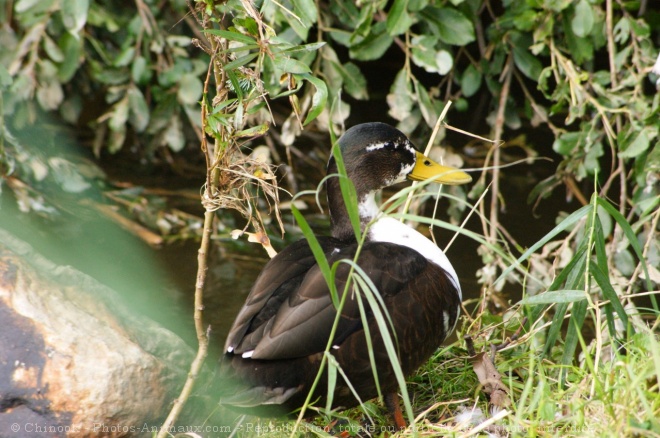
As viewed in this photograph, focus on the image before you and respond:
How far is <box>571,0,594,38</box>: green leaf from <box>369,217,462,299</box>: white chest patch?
120cm

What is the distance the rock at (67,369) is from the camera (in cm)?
237

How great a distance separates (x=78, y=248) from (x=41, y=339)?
2441 millimetres

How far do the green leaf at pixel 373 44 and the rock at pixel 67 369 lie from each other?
66.8 inches

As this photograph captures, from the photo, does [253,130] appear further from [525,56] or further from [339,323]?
[525,56]

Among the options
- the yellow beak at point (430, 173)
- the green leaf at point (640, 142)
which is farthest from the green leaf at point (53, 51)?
the green leaf at point (640, 142)

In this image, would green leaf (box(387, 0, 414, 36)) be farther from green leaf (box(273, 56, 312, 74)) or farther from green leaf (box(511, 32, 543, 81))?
green leaf (box(273, 56, 312, 74))

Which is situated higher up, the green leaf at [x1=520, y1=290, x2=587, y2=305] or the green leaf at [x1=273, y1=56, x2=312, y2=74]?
the green leaf at [x1=273, y1=56, x2=312, y2=74]

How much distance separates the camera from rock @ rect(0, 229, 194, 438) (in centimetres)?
237

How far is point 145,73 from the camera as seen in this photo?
424 cm

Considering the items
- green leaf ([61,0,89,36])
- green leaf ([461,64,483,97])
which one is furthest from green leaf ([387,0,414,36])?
green leaf ([61,0,89,36])

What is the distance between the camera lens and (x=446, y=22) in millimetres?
3666

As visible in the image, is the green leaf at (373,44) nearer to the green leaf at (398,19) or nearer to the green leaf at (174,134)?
the green leaf at (398,19)

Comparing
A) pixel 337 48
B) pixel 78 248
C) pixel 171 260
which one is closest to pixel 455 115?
pixel 337 48

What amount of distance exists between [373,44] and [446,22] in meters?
0.33
